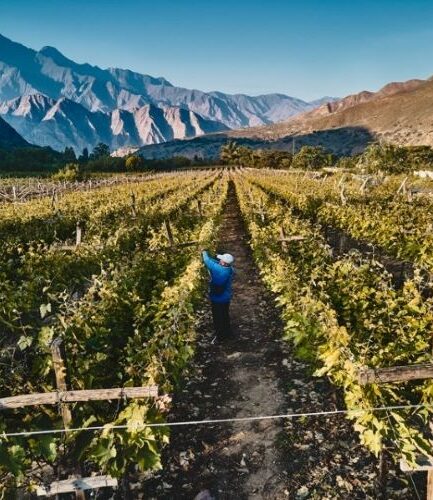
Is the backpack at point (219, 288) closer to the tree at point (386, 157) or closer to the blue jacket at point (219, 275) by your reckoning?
the blue jacket at point (219, 275)

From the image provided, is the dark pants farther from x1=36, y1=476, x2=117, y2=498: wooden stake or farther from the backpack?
x1=36, y1=476, x2=117, y2=498: wooden stake

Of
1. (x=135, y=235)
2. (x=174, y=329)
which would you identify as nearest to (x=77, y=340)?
(x=174, y=329)

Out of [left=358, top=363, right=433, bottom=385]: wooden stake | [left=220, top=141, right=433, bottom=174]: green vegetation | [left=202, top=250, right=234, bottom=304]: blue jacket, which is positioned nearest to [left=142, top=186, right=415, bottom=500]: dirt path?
[left=202, top=250, right=234, bottom=304]: blue jacket

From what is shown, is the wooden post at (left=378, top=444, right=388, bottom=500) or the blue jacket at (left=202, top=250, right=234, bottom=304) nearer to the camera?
the wooden post at (left=378, top=444, right=388, bottom=500)

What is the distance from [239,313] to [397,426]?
25.0 feet

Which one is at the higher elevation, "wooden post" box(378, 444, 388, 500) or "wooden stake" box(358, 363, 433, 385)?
"wooden stake" box(358, 363, 433, 385)

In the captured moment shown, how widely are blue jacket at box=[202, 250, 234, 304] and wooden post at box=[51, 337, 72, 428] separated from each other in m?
5.20

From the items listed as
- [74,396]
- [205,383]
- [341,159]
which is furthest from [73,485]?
[341,159]

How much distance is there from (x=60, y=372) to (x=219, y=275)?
5510 mm

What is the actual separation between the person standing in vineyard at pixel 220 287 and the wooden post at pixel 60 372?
205 inches

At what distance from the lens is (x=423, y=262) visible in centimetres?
1213

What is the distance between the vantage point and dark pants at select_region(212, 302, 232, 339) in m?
10.7

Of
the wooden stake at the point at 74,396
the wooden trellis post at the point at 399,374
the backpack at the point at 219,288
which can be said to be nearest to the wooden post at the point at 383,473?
the wooden trellis post at the point at 399,374

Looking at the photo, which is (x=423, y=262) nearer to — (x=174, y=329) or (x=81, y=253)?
(x=174, y=329)
